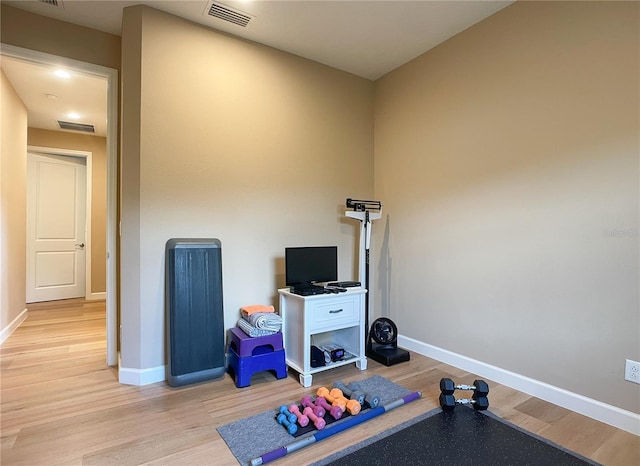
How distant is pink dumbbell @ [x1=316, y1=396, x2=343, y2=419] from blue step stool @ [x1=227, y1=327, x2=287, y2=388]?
575 millimetres

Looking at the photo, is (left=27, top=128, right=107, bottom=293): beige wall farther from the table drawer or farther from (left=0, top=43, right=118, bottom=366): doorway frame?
the table drawer

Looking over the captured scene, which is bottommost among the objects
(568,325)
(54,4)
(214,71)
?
(568,325)

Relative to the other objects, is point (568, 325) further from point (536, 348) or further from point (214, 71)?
point (214, 71)

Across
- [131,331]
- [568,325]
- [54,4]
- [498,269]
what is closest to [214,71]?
[54,4]

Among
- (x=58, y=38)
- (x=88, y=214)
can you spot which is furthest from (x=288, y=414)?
(x=88, y=214)

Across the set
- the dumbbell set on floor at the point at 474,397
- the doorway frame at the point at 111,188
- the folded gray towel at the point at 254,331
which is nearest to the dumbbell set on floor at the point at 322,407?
the dumbbell set on floor at the point at 474,397

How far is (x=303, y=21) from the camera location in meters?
2.74

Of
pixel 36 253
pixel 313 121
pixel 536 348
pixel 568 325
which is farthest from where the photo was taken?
pixel 36 253

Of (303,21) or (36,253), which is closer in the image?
(303,21)

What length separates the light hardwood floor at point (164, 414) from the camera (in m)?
1.75

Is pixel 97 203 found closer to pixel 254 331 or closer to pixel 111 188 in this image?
pixel 111 188

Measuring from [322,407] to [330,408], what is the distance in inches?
2.2

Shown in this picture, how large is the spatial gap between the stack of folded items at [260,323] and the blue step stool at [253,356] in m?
0.03

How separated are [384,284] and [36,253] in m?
5.45
